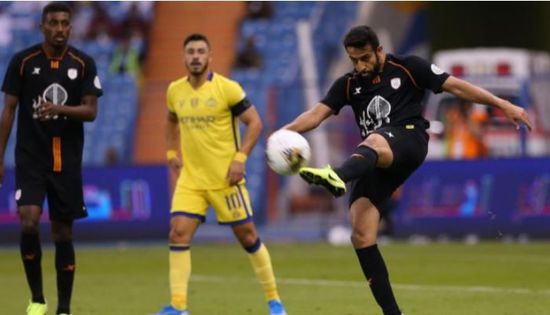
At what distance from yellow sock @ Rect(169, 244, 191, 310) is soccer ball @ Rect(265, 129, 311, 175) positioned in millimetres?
2499

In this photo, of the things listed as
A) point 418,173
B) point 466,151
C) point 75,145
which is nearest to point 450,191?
point 418,173

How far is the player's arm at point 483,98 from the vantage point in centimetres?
965

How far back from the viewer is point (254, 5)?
33844 millimetres

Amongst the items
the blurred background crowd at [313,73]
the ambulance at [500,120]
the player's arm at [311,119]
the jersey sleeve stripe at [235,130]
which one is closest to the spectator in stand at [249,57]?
the blurred background crowd at [313,73]

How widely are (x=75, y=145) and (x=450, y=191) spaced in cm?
A: 1266

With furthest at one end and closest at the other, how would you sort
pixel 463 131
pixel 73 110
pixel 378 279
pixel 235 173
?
pixel 463 131 → pixel 235 173 → pixel 73 110 → pixel 378 279

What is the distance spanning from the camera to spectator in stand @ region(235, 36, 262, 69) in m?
32.0

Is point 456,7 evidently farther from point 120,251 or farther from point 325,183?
point 325,183

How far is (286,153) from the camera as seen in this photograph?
9148 millimetres

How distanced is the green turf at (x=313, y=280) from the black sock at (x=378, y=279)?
203cm

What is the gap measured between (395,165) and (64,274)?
3.15 metres

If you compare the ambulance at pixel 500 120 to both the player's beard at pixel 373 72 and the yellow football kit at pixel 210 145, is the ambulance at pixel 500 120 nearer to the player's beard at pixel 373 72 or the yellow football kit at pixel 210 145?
the yellow football kit at pixel 210 145

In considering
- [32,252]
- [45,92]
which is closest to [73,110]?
[45,92]

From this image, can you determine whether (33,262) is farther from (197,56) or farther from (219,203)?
(197,56)
